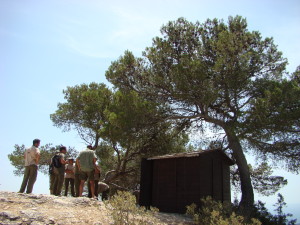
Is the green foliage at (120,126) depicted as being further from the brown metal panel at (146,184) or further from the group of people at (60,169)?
the group of people at (60,169)

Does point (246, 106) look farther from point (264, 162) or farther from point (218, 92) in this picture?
point (264, 162)

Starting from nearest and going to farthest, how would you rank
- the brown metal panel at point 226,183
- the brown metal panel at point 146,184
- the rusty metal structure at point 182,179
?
1. the rusty metal structure at point 182,179
2. the brown metal panel at point 146,184
3. the brown metal panel at point 226,183

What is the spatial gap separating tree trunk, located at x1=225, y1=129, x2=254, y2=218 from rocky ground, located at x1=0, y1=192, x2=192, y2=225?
16.5ft

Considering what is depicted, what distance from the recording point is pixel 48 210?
7.44 metres

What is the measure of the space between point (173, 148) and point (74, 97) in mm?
6984

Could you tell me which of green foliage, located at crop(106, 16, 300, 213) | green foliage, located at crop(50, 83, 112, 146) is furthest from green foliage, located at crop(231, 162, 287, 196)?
green foliage, located at crop(50, 83, 112, 146)

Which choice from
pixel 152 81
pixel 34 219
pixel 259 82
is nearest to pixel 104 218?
pixel 34 219

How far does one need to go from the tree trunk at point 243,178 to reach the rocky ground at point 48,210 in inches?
198

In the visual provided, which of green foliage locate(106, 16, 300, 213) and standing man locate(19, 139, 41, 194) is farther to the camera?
green foliage locate(106, 16, 300, 213)

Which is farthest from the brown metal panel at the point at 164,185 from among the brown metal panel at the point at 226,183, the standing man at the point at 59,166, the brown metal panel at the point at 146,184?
the standing man at the point at 59,166

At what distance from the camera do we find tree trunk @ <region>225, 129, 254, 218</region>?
13.0 meters

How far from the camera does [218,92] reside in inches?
541

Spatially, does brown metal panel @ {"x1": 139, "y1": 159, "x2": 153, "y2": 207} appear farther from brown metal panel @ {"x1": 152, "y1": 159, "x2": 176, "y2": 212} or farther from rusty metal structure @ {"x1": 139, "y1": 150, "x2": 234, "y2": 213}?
brown metal panel @ {"x1": 152, "y1": 159, "x2": 176, "y2": 212}

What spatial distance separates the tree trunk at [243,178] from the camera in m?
13.0
